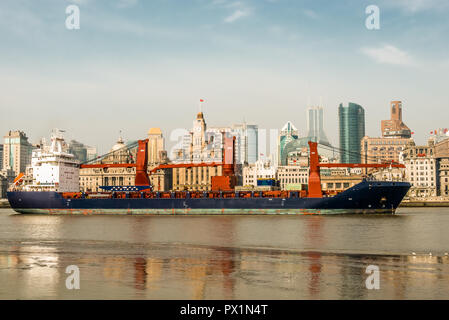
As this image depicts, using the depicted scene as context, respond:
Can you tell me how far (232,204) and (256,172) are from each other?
114105 millimetres

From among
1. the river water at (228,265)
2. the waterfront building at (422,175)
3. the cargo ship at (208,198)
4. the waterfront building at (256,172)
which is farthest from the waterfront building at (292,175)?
the river water at (228,265)

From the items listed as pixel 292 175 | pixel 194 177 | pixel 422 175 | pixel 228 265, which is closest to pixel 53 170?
pixel 228 265

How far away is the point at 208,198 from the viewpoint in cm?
7756

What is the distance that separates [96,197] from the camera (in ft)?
272

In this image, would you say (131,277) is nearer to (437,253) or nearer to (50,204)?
(437,253)

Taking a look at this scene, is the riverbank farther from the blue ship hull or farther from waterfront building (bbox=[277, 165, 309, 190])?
the blue ship hull

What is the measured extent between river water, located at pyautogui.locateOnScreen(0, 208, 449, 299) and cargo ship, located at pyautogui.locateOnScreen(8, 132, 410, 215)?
90.4 feet

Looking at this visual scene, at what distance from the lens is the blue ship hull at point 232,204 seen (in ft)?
237

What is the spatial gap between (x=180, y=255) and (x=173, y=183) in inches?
6454

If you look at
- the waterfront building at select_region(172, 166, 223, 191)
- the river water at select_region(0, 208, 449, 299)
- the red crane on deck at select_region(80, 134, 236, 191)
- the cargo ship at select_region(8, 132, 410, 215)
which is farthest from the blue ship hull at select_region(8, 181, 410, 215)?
the waterfront building at select_region(172, 166, 223, 191)

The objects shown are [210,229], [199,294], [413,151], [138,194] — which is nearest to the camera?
[199,294]

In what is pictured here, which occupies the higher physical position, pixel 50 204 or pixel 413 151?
pixel 413 151

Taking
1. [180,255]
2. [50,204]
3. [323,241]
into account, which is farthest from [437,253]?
[50,204]

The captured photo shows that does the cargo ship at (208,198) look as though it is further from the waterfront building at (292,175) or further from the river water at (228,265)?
the waterfront building at (292,175)
